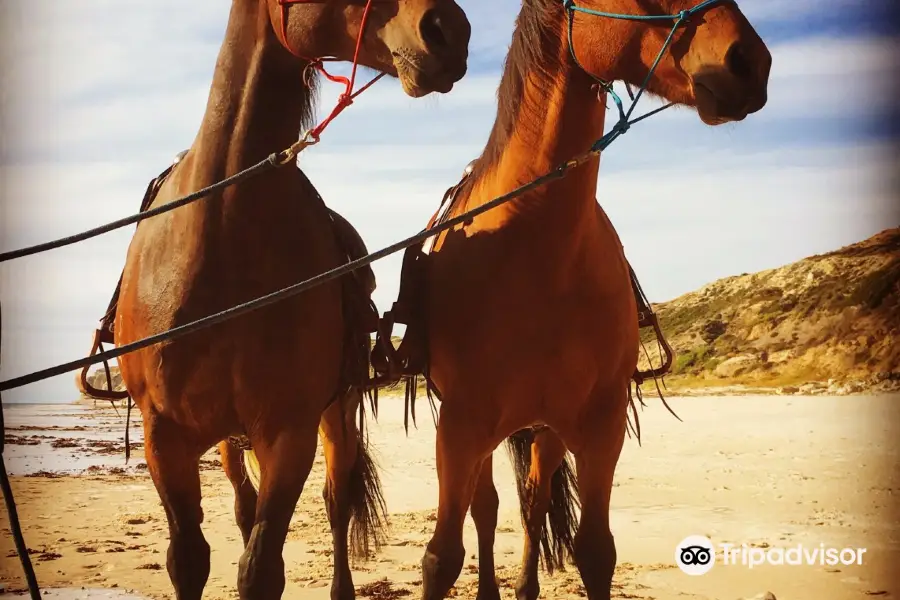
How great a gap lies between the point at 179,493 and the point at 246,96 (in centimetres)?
136

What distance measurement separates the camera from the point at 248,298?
296cm

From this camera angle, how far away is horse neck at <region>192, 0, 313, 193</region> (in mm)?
3012

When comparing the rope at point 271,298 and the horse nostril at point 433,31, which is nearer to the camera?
the rope at point 271,298

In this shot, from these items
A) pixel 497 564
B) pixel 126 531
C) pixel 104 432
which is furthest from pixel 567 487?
pixel 104 432

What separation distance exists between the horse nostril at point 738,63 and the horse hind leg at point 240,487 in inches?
121

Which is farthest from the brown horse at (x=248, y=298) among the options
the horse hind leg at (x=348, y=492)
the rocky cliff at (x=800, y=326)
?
the rocky cliff at (x=800, y=326)

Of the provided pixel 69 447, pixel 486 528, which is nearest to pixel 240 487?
pixel 486 528

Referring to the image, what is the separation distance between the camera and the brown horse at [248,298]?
2.90 metres

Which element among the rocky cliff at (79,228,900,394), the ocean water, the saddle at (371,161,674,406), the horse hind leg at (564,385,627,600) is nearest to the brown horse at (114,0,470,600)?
the saddle at (371,161,674,406)

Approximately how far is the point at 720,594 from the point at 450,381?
2333 mm

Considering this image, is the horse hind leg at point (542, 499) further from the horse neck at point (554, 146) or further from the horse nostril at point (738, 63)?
the horse nostril at point (738, 63)

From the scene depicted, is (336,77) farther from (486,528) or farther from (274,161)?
(486,528)

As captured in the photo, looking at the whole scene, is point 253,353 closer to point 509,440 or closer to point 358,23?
point 358,23

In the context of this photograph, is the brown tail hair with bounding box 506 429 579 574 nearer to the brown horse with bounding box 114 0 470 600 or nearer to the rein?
the brown horse with bounding box 114 0 470 600
